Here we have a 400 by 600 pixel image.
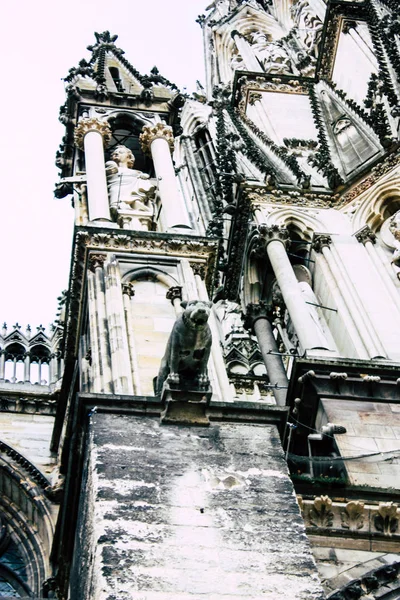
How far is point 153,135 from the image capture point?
1678 centimetres

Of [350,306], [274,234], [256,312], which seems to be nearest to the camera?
[350,306]

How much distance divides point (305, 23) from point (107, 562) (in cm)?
2480

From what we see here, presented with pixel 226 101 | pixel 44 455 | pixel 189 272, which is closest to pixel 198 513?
pixel 189 272

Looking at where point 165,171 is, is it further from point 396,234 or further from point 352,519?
point 352,519

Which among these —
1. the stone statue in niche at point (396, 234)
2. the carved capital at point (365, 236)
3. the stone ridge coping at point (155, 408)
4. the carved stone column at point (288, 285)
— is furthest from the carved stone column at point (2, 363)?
the stone ridge coping at point (155, 408)

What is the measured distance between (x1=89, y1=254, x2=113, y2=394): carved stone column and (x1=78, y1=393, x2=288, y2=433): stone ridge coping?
764 millimetres

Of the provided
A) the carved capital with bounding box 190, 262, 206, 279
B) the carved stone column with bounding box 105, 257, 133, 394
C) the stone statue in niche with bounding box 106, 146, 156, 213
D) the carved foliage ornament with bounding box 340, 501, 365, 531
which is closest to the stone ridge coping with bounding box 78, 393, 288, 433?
the carved stone column with bounding box 105, 257, 133, 394

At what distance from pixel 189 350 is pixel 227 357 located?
42.0ft

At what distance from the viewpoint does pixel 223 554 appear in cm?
921

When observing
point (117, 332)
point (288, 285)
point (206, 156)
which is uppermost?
point (206, 156)

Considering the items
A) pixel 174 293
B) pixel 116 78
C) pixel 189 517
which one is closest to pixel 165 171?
pixel 174 293

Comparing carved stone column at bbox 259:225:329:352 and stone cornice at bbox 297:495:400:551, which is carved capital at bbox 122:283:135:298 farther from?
carved stone column at bbox 259:225:329:352

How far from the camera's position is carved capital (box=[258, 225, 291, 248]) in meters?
19.2

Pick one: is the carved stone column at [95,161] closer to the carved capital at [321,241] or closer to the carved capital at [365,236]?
the carved capital at [321,241]
